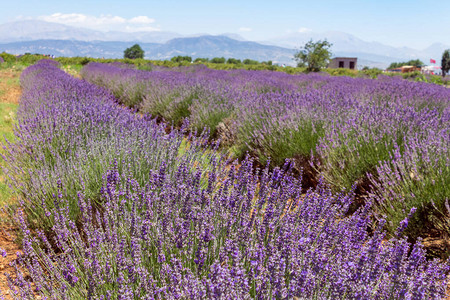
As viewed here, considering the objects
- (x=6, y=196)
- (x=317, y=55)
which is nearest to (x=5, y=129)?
(x=6, y=196)

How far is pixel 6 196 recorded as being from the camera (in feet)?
10.3

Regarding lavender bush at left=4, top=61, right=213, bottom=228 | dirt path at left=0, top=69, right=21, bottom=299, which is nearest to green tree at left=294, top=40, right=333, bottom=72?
dirt path at left=0, top=69, right=21, bottom=299

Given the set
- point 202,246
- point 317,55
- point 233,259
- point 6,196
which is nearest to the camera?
point 233,259

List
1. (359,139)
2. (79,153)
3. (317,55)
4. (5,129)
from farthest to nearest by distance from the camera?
(317,55) < (5,129) < (359,139) < (79,153)

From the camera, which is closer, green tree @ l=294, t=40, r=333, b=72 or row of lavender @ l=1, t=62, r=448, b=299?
row of lavender @ l=1, t=62, r=448, b=299

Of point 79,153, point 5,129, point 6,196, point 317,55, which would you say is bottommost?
point 6,196

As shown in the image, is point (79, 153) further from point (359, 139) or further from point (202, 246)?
A: point (359, 139)

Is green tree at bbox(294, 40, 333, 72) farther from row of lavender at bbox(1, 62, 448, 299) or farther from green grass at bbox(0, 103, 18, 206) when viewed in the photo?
row of lavender at bbox(1, 62, 448, 299)

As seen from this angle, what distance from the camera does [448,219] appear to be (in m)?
2.35

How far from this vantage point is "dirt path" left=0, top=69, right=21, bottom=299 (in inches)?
92.4

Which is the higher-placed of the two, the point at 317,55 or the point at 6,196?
the point at 317,55

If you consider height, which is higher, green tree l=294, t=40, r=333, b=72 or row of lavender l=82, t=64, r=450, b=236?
green tree l=294, t=40, r=333, b=72

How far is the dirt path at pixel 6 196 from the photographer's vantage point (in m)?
2.35

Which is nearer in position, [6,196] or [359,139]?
[6,196]
